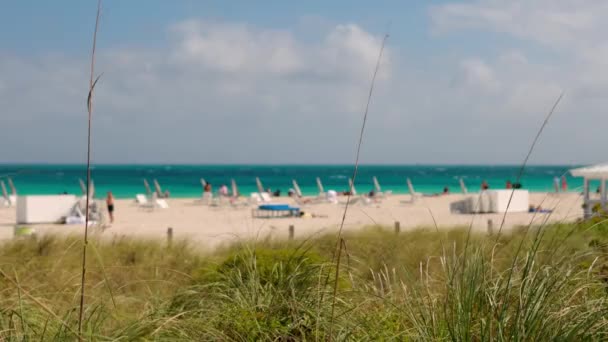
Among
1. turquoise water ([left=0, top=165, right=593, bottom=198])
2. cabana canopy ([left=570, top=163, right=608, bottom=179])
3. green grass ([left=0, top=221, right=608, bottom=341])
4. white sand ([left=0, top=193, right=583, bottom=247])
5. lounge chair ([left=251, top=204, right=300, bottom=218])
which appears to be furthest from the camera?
turquoise water ([left=0, top=165, right=593, bottom=198])

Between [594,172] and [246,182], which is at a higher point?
[594,172]

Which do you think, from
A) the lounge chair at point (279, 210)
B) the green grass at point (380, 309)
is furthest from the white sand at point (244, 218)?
the green grass at point (380, 309)

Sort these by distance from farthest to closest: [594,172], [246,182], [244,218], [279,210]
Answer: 1. [246,182]
2. [244,218]
3. [279,210]
4. [594,172]

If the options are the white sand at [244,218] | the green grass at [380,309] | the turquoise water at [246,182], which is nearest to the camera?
the green grass at [380,309]

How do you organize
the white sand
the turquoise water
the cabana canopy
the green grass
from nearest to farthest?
the green grass < the cabana canopy < the white sand < the turquoise water

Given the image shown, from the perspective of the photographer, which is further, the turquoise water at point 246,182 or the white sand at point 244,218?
the turquoise water at point 246,182

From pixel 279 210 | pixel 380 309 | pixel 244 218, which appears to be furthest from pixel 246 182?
pixel 380 309

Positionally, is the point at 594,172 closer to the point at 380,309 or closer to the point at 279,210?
the point at 279,210

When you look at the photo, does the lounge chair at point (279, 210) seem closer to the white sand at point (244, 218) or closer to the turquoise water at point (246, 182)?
the white sand at point (244, 218)

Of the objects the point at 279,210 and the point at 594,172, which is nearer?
the point at 594,172

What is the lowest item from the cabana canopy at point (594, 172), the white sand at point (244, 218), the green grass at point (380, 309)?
the white sand at point (244, 218)

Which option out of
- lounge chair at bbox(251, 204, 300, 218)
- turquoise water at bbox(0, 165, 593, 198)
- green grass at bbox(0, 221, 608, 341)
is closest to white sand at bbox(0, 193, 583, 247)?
lounge chair at bbox(251, 204, 300, 218)

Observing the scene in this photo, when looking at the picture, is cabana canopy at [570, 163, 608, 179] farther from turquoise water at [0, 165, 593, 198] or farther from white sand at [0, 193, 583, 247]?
turquoise water at [0, 165, 593, 198]

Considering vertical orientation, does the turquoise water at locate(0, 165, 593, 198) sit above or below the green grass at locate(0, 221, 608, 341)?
below
